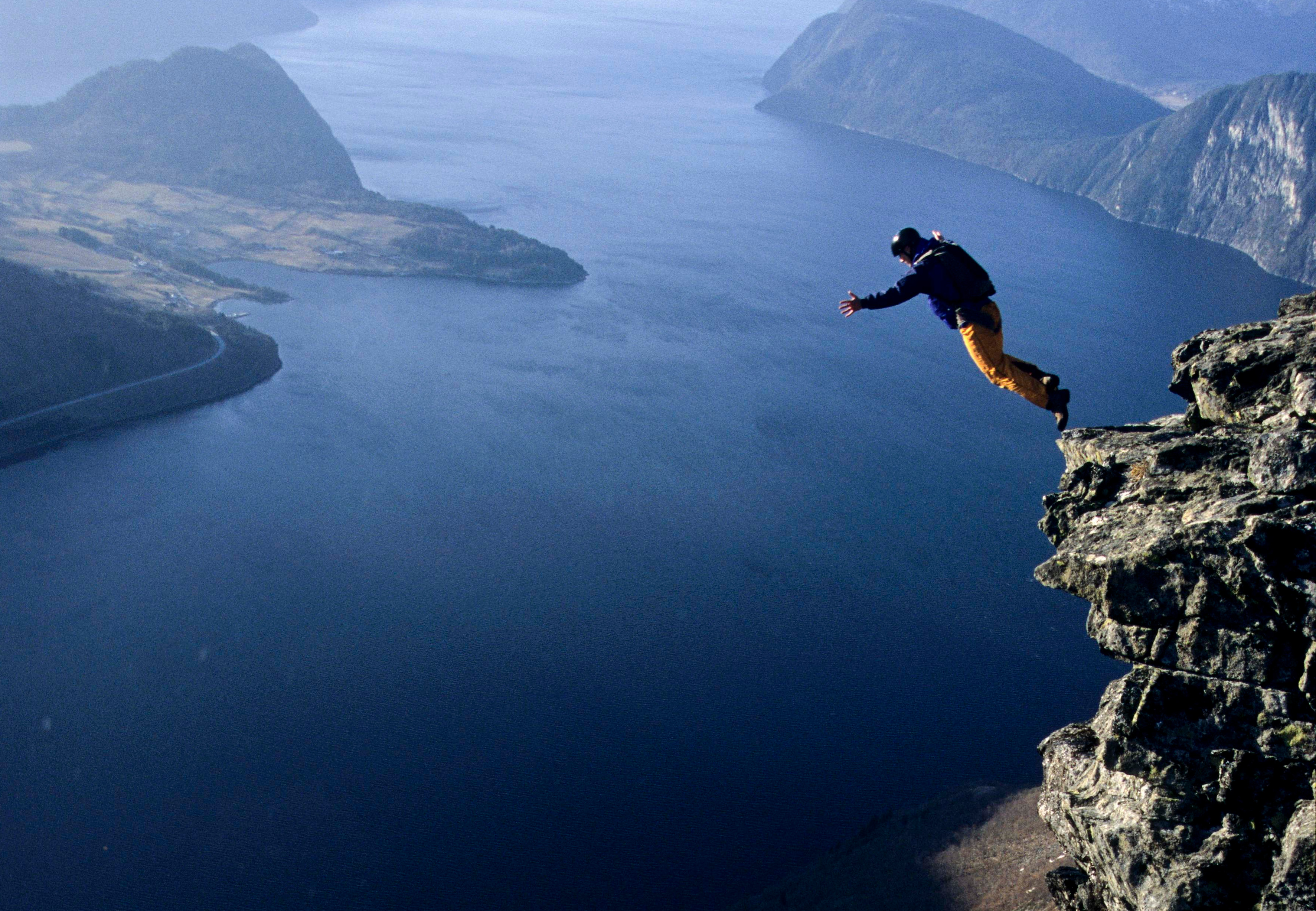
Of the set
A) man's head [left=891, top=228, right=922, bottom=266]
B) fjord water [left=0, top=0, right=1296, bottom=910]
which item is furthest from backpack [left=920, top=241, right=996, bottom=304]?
fjord water [left=0, top=0, right=1296, bottom=910]

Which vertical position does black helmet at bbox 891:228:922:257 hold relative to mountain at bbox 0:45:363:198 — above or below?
below

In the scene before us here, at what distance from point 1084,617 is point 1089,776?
46145 millimetres

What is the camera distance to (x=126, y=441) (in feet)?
213

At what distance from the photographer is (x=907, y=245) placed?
41.5 ft

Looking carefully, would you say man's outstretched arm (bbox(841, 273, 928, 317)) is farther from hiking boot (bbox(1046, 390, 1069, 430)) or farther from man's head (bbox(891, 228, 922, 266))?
hiking boot (bbox(1046, 390, 1069, 430))

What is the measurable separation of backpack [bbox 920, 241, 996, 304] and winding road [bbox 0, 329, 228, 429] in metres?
66.1

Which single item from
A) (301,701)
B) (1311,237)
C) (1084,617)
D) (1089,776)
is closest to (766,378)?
(1084,617)

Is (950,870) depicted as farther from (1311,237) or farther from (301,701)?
(1311,237)

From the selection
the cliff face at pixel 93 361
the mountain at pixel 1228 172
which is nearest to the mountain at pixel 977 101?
the mountain at pixel 1228 172

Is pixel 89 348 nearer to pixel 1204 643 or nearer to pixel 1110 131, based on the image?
pixel 1204 643

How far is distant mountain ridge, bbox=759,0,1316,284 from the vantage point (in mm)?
126000

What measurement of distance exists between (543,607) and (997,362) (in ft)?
123

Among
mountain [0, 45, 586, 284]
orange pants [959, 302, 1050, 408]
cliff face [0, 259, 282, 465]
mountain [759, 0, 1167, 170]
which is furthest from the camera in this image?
mountain [759, 0, 1167, 170]

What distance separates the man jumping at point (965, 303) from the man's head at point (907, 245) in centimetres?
1
